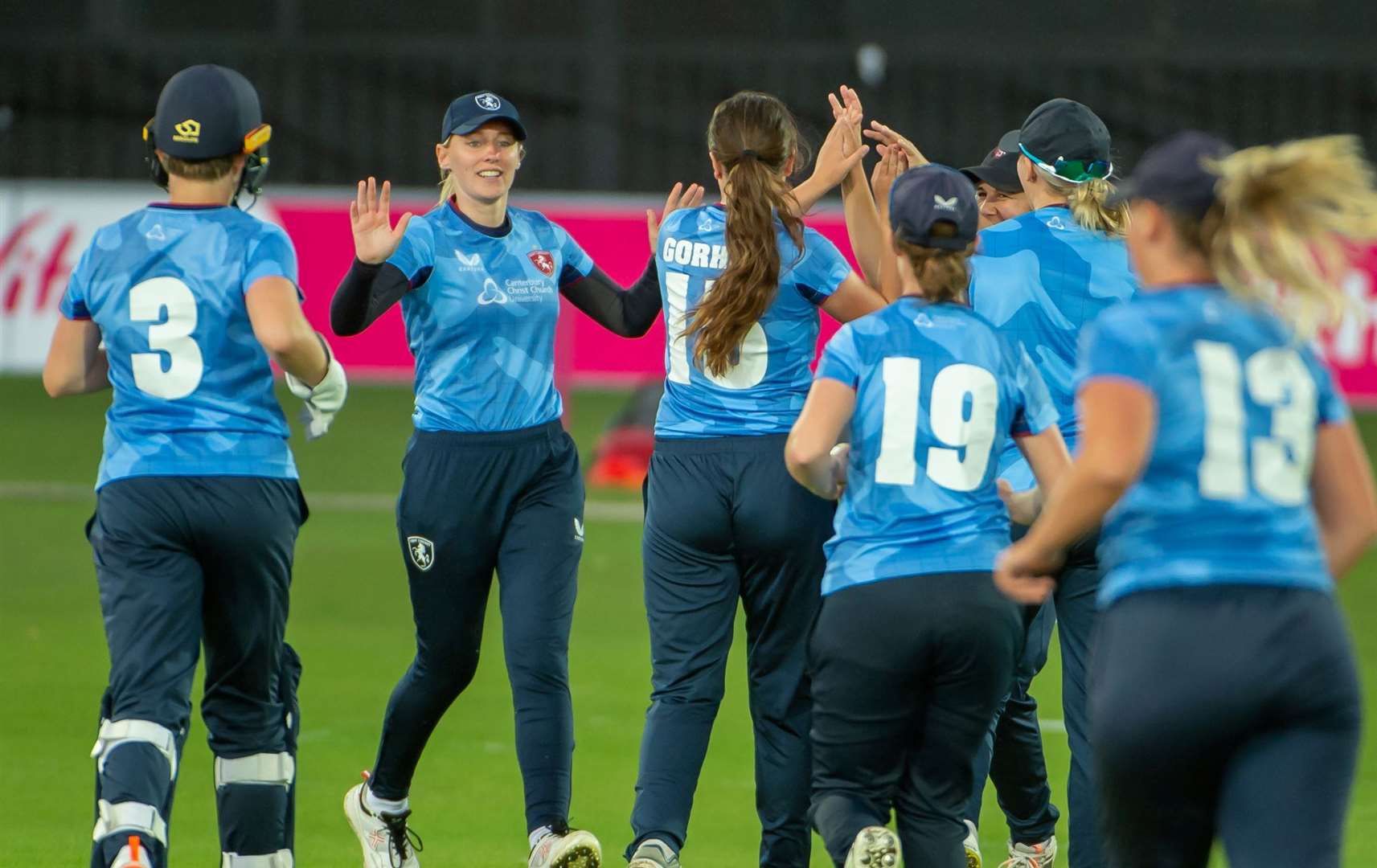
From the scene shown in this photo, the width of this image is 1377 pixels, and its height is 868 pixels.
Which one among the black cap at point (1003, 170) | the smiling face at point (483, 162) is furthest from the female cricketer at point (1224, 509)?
the smiling face at point (483, 162)

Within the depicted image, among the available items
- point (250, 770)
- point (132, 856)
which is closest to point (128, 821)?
point (132, 856)

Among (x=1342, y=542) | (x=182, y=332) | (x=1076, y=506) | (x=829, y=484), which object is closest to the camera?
(x=1076, y=506)

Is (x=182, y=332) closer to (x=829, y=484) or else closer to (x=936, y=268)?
(x=829, y=484)

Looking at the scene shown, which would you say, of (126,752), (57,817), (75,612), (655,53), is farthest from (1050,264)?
(655,53)

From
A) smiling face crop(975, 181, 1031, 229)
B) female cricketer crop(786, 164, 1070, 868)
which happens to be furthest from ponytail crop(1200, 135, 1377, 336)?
smiling face crop(975, 181, 1031, 229)

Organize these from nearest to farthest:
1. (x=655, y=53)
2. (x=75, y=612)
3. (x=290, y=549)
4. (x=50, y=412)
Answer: (x=290, y=549) < (x=75, y=612) < (x=50, y=412) < (x=655, y=53)

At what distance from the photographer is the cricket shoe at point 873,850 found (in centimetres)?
446

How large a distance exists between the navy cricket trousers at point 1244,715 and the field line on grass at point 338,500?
10.0m

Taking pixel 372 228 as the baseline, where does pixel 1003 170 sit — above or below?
above

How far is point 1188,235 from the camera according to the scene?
3.56 m

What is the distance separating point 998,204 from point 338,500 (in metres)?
8.83

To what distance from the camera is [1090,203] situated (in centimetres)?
546

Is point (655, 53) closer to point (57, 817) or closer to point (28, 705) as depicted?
point (28, 705)

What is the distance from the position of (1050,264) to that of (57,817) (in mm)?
3679
